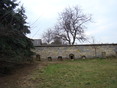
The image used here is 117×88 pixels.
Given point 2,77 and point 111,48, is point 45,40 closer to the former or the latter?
point 111,48

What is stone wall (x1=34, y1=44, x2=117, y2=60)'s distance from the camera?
1855 centimetres

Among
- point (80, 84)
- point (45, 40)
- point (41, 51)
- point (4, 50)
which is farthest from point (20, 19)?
point (45, 40)

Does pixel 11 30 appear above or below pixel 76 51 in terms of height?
above

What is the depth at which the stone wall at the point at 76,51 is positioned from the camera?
18.5m

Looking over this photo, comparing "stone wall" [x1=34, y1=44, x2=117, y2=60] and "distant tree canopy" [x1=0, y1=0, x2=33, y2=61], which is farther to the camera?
"stone wall" [x1=34, y1=44, x2=117, y2=60]

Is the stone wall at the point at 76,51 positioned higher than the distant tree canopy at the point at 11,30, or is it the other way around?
the distant tree canopy at the point at 11,30

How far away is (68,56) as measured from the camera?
18.6 metres

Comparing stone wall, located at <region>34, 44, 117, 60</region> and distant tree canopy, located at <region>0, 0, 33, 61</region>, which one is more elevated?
distant tree canopy, located at <region>0, 0, 33, 61</region>

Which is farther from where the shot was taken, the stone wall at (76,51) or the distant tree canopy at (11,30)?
the stone wall at (76,51)

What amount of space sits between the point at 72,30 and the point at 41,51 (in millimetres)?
15802

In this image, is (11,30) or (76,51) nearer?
(11,30)

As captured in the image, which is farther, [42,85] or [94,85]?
[42,85]

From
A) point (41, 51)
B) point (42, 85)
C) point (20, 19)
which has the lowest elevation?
point (42, 85)

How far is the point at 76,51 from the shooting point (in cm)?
1866
